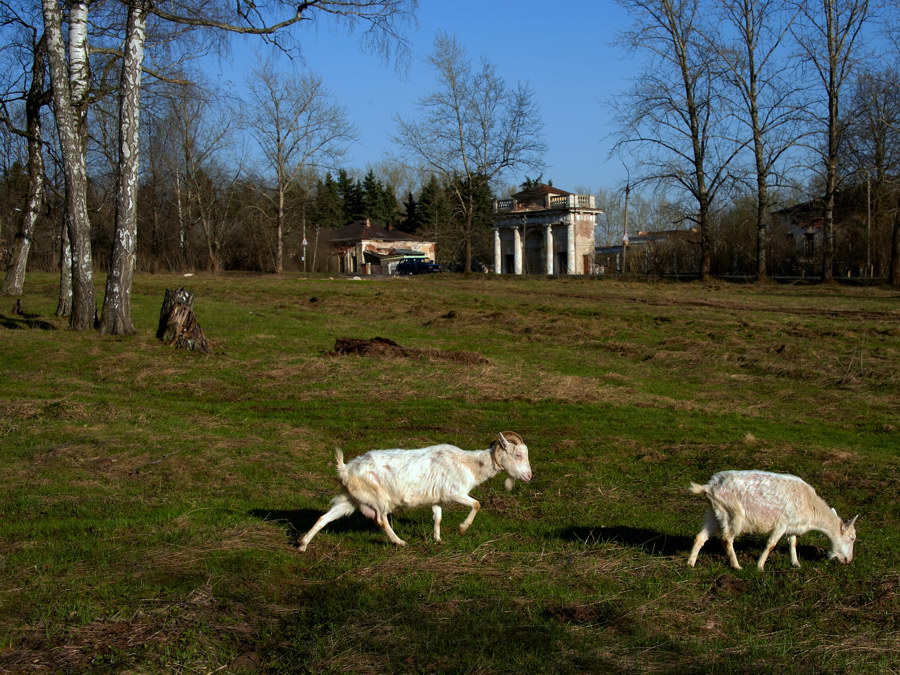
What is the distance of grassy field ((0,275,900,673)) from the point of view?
536 cm

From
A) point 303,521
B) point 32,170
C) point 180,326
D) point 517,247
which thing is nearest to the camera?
point 303,521

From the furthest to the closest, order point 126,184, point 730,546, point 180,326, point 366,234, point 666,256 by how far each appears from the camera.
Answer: point 366,234 → point 666,256 → point 126,184 → point 180,326 → point 730,546

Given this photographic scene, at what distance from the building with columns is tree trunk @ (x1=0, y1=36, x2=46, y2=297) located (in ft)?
166

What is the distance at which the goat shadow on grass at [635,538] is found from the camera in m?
7.49

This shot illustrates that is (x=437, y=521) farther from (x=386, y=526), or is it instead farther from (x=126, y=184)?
(x=126, y=184)

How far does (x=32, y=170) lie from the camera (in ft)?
96.4

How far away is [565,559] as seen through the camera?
708 cm

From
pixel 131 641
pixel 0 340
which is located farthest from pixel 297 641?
pixel 0 340

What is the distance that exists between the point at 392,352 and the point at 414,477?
1228cm

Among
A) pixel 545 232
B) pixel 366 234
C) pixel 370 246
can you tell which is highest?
pixel 366 234

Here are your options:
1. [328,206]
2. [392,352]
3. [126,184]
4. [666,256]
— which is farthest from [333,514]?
[328,206]

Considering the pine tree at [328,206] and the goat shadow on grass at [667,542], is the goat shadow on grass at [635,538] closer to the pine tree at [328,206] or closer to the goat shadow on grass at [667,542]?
the goat shadow on grass at [667,542]

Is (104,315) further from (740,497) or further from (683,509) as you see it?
(740,497)

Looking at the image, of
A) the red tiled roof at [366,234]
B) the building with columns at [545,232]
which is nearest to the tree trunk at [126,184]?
the building with columns at [545,232]
